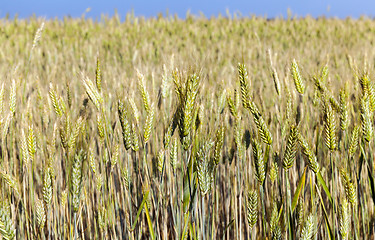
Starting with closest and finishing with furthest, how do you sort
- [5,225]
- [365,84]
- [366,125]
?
[5,225]
[366,125]
[365,84]

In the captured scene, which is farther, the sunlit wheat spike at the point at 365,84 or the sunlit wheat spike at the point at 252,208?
the sunlit wheat spike at the point at 365,84

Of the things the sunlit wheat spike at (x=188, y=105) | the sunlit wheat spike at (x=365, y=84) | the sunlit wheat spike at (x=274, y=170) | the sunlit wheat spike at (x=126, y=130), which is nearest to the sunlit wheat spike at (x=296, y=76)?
the sunlit wheat spike at (x=365, y=84)

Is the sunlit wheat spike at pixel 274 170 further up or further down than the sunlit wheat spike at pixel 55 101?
further down

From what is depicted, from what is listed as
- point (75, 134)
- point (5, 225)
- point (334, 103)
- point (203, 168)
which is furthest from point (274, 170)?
point (5, 225)

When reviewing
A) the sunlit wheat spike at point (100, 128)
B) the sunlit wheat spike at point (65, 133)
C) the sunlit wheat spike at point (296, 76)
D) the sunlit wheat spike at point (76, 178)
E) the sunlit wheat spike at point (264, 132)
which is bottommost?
the sunlit wheat spike at point (76, 178)

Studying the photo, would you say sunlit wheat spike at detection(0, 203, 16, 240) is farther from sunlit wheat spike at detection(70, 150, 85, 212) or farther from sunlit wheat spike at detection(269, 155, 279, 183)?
sunlit wheat spike at detection(269, 155, 279, 183)

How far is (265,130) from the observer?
0.93 metres

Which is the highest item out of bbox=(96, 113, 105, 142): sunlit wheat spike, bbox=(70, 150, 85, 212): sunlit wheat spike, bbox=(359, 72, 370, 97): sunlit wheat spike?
bbox=(359, 72, 370, 97): sunlit wheat spike

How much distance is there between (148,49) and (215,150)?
397 centimetres

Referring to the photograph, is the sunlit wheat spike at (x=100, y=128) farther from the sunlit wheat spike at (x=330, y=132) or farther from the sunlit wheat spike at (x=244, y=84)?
the sunlit wheat spike at (x=330, y=132)

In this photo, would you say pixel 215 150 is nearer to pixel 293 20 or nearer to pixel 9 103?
pixel 9 103

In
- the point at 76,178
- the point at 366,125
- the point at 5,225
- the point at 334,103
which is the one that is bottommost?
the point at 5,225

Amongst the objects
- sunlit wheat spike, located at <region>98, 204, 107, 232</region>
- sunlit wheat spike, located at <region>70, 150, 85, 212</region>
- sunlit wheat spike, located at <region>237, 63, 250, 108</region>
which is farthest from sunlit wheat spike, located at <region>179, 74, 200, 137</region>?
sunlit wheat spike, located at <region>98, 204, 107, 232</region>

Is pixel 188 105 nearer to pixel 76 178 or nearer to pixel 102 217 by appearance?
pixel 76 178
